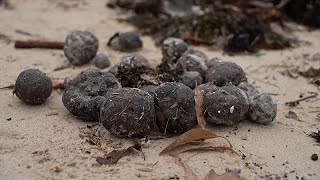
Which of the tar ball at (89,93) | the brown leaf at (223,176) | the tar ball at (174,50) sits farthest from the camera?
the tar ball at (174,50)

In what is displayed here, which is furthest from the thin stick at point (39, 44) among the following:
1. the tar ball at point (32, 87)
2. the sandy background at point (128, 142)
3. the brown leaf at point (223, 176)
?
the brown leaf at point (223, 176)

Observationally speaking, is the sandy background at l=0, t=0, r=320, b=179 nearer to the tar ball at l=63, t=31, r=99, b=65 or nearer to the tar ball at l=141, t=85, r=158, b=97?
the tar ball at l=63, t=31, r=99, b=65

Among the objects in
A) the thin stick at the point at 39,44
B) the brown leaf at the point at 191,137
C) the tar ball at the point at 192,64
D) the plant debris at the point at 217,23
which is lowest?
the brown leaf at the point at 191,137

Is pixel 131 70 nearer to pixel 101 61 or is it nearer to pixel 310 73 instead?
pixel 101 61

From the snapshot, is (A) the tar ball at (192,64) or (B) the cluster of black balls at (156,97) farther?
(A) the tar ball at (192,64)

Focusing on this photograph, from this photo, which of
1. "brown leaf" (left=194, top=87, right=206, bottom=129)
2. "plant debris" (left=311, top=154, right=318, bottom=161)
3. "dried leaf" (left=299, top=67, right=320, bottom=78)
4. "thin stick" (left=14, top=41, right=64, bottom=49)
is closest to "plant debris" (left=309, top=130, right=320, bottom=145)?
"plant debris" (left=311, top=154, right=318, bottom=161)

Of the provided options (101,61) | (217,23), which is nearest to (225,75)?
(101,61)

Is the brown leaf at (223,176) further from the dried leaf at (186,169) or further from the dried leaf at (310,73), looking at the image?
the dried leaf at (310,73)
